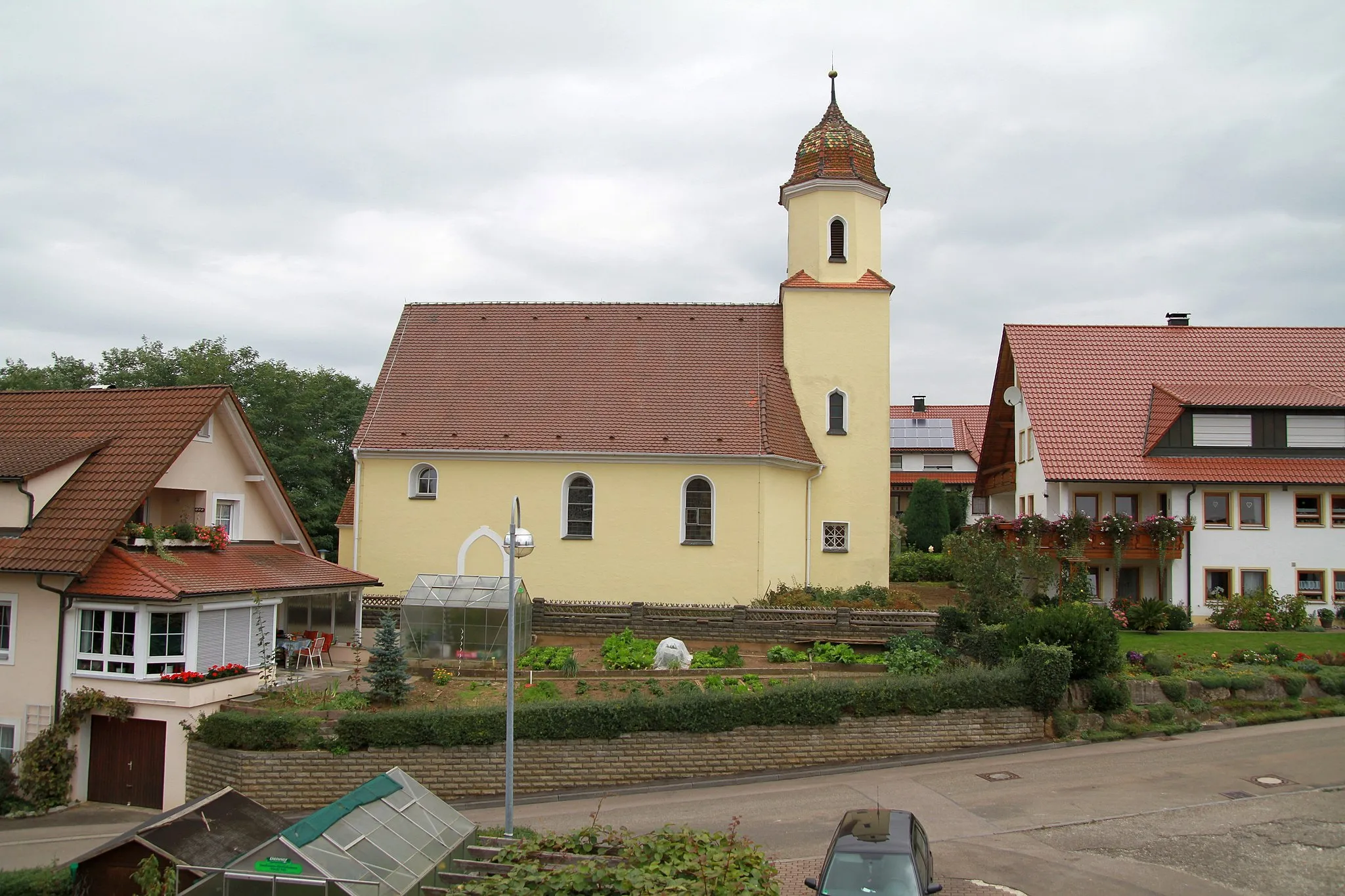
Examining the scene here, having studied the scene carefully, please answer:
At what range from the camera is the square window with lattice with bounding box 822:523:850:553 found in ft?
97.9

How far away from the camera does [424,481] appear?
2980 cm

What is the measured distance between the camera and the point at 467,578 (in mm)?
23688

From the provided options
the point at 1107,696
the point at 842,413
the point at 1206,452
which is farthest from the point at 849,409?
the point at 1107,696

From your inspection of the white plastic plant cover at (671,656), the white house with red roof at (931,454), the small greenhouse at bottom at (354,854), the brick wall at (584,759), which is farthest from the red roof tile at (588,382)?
the white house with red roof at (931,454)

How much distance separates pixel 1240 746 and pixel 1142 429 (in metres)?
14.2

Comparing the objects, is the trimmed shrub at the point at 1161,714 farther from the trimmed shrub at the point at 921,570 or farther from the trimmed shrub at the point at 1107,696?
the trimmed shrub at the point at 921,570

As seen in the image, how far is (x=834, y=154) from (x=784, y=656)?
16.7m

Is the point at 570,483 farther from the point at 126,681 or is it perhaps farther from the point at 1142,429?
the point at 1142,429

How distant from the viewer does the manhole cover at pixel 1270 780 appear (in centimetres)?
1620

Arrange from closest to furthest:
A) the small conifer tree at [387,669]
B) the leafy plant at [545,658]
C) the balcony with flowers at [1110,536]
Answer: the small conifer tree at [387,669] → the leafy plant at [545,658] → the balcony with flowers at [1110,536]

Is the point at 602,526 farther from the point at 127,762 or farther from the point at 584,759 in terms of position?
the point at 127,762

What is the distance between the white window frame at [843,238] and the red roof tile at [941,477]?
26165mm

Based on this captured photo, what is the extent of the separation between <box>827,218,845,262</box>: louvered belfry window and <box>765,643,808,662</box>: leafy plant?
44.6 feet

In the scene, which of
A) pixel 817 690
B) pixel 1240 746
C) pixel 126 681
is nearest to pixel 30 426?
pixel 126 681
